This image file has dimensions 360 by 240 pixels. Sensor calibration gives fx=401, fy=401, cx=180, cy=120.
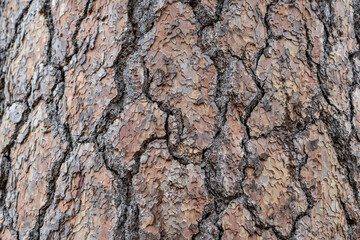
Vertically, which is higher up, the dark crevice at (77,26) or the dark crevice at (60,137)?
the dark crevice at (77,26)

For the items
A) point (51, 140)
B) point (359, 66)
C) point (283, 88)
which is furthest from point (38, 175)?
point (359, 66)

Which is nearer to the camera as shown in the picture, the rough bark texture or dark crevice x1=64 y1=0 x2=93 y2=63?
the rough bark texture

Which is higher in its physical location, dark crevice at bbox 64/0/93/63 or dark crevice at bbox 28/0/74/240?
dark crevice at bbox 64/0/93/63

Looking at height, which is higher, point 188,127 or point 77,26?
point 77,26

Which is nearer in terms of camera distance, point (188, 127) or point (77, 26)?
point (188, 127)

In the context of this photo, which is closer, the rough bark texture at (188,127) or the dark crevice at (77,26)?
the rough bark texture at (188,127)

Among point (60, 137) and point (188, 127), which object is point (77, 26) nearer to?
point (60, 137)

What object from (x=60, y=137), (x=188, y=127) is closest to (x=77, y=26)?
(x=60, y=137)

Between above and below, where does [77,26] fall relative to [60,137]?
above

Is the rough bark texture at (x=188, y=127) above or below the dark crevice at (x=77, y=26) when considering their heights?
below
